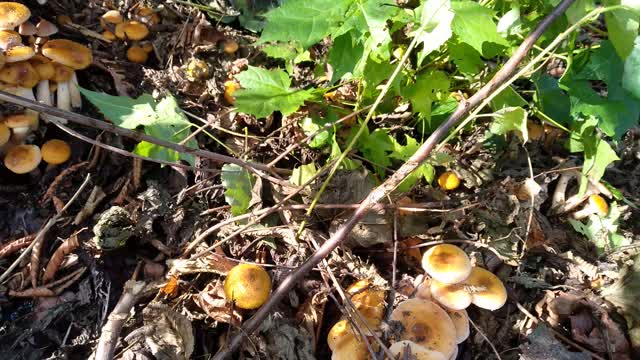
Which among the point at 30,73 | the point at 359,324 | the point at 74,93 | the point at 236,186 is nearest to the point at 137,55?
the point at 74,93

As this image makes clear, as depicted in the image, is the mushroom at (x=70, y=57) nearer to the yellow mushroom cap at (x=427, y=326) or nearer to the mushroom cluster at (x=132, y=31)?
the mushroom cluster at (x=132, y=31)

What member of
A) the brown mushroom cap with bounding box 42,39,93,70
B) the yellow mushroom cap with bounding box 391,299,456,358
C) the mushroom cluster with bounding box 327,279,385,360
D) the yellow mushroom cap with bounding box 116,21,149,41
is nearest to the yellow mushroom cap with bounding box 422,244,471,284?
the yellow mushroom cap with bounding box 391,299,456,358

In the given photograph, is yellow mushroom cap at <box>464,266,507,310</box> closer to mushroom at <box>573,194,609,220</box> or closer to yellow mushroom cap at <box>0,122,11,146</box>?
mushroom at <box>573,194,609,220</box>

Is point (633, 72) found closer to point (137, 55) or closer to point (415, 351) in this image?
point (415, 351)

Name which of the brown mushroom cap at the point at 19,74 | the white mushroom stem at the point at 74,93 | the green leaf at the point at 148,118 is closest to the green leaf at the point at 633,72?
the green leaf at the point at 148,118

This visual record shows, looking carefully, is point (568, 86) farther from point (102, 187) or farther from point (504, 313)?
point (102, 187)

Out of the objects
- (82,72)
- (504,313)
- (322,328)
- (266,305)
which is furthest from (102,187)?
(504,313)
